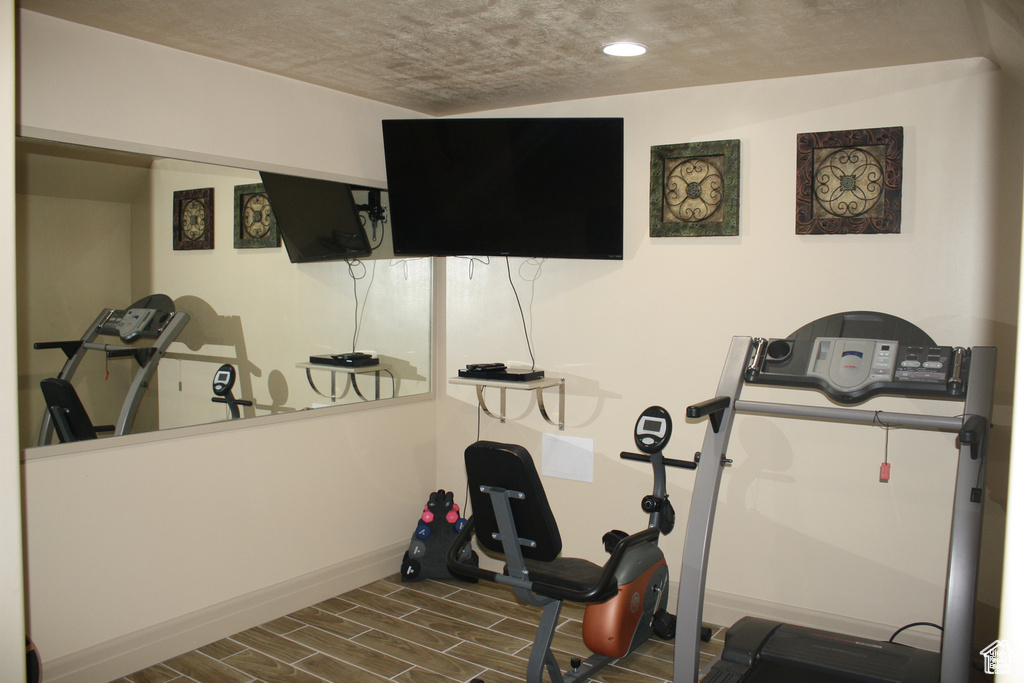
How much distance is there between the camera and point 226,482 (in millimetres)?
3430

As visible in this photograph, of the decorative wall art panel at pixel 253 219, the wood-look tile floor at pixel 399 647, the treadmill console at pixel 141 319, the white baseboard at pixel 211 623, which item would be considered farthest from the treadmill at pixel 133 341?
the wood-look tile floor at pixel 399 647

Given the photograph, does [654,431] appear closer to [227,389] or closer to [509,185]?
[509,185]

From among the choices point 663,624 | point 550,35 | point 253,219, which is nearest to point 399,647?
point 663,624

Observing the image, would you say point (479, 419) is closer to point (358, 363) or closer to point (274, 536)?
point (358, 363)

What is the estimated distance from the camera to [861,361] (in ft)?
8.64

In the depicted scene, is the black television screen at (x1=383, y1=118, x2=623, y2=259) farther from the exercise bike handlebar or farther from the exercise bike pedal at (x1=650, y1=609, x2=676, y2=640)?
the exercise bike pedal at (x1=650, y1=609, x2=676, y2=640)

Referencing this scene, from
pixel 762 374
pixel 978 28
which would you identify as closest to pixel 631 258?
pixel 762 374

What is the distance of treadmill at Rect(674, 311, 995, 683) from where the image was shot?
233cm

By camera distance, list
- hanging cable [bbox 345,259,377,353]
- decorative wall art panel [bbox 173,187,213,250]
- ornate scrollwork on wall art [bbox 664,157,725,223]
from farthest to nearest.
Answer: hanging cable [bbox 345,259,377,353] < ornate scrollwork on wall art [bbox 664,157,725,223] < decorative wall art panel [bbox 173,187,213,250]

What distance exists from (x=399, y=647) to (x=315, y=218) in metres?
2.07

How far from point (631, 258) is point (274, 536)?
2.21 metres

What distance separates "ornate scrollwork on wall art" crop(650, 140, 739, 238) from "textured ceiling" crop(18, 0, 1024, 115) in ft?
1.03

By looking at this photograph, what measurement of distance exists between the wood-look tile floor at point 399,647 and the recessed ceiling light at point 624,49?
99.8 inches

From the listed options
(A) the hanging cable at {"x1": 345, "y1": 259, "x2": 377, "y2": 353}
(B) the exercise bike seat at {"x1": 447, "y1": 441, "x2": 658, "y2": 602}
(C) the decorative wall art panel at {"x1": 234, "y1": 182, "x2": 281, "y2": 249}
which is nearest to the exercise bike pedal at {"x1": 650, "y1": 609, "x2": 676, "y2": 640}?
(B) the exercise bike seat at {"x1": 447, "y1": 441, "x2": 658, "y2": 602}
